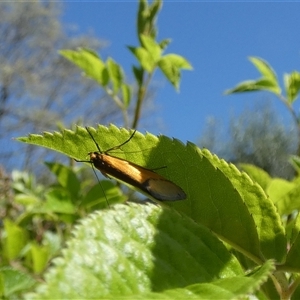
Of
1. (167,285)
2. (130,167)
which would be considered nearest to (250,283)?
(167,285)

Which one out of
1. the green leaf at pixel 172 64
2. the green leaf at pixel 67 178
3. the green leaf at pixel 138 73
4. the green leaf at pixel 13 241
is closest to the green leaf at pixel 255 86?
the green leaf at pixel 172 64

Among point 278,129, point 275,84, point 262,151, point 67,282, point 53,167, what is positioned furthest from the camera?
point 278,129

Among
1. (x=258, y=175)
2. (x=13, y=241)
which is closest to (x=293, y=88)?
(x=258, y=175)

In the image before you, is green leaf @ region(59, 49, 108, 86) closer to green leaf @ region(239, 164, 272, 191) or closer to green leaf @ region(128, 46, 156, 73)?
green leaf @ region(128, 46, 156, 73)

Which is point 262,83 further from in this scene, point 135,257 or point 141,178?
point 135,257

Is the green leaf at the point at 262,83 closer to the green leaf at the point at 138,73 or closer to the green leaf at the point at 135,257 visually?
the green leaf at the point at 138,73

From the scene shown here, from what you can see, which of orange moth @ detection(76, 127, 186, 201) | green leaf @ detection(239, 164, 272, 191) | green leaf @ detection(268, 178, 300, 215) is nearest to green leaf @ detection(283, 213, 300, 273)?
orange moth @ detection(76, 127, 186, 201)

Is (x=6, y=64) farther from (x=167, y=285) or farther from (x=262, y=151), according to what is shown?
(x=167, y=285)
